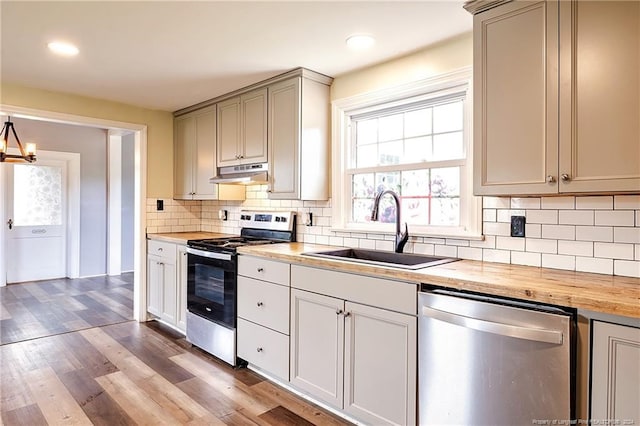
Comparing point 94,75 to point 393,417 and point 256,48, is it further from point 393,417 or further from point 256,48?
point 393,417

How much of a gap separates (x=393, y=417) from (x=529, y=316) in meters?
0.90

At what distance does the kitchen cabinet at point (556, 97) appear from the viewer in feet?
5.09

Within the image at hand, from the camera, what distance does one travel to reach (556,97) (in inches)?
67.0

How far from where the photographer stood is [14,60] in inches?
109

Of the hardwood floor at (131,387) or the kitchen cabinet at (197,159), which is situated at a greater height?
the kitchen cabinet at (197,159)

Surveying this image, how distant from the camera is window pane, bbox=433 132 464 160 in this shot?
2473 mm

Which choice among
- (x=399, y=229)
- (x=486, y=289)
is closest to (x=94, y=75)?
(x=399, y=229)

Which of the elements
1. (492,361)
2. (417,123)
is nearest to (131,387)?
(492,361)

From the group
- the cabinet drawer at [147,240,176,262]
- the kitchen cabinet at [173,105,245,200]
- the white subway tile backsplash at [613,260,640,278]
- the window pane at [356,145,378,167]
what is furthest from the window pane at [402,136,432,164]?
the cabinet drawer at [147,240,176,262]

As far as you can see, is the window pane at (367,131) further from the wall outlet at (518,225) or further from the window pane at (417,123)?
the wall outlet at (518,225)

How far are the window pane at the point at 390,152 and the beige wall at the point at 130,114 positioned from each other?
254 centimetres

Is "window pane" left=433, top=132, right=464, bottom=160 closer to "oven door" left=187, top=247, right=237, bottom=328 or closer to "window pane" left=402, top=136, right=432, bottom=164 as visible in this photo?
"window pane" left=402, top=136, right=432, bottom=164

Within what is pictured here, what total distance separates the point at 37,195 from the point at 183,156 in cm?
337

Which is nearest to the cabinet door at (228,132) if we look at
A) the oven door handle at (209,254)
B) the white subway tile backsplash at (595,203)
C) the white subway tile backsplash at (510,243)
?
the oven door handle at (209,254)
